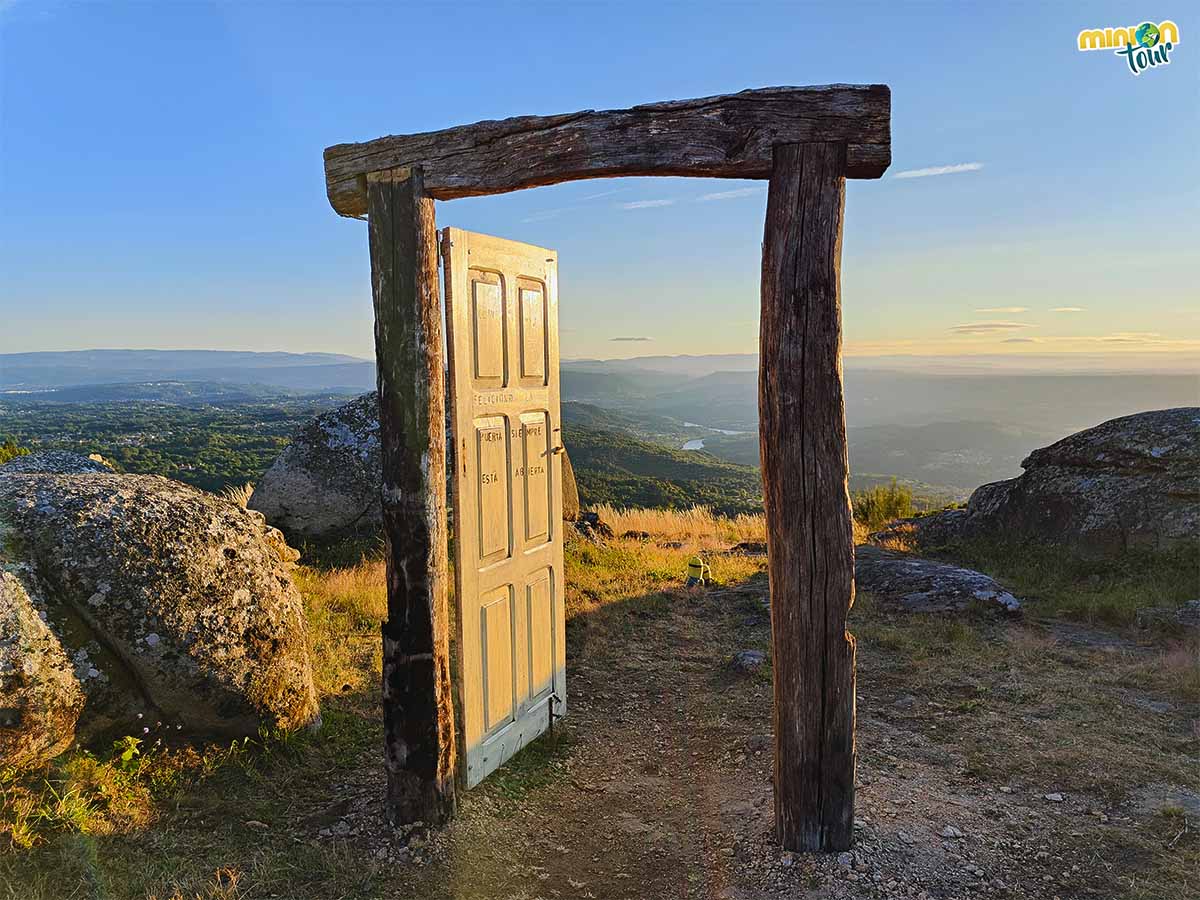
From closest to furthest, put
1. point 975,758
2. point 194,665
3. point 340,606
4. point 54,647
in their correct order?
point 54,647 → point 194,665 → point 975,758 → point 340,606

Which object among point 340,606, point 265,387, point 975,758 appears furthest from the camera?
point 265,387

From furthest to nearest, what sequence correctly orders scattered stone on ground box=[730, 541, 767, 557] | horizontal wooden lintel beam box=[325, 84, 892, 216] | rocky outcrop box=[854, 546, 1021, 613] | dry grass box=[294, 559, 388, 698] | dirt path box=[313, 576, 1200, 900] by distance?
scattered stone on ground box=[730, 541, 767, 557] < rocky outcrop box=[854, 546, 1021, 613] < dry grass box=[294, 559, 388, 698] < dirt path box=[313, 576, 1200, 900] < horizontal wooden lintel beam box=[325, 84, 892, 216]

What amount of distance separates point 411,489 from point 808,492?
77.3 inches

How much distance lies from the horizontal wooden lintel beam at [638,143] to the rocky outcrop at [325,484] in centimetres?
655

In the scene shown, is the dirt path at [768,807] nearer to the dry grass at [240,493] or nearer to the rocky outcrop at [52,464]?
the rocky outcrop at [52,464]

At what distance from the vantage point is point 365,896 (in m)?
3.74

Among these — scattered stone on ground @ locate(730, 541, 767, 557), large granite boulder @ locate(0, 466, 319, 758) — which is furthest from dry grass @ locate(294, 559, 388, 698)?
scattered stone on ground @ locate(730, 541, 767, 557)

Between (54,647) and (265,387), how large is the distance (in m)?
32.0

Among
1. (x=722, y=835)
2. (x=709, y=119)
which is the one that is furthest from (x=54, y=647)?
(x=709, y=119)

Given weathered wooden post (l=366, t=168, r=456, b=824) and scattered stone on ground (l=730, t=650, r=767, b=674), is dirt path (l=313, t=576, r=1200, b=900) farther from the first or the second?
weathered wooden post (l=366, t=168, r=456, b=824)

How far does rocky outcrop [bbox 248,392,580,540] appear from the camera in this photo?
1025 cm

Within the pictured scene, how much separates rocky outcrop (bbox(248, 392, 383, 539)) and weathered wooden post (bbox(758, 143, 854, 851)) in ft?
23.8

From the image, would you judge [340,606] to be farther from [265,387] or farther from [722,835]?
[265,387]

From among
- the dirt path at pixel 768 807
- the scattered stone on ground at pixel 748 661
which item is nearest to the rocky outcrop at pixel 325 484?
the dirt path at pixel 768 807
